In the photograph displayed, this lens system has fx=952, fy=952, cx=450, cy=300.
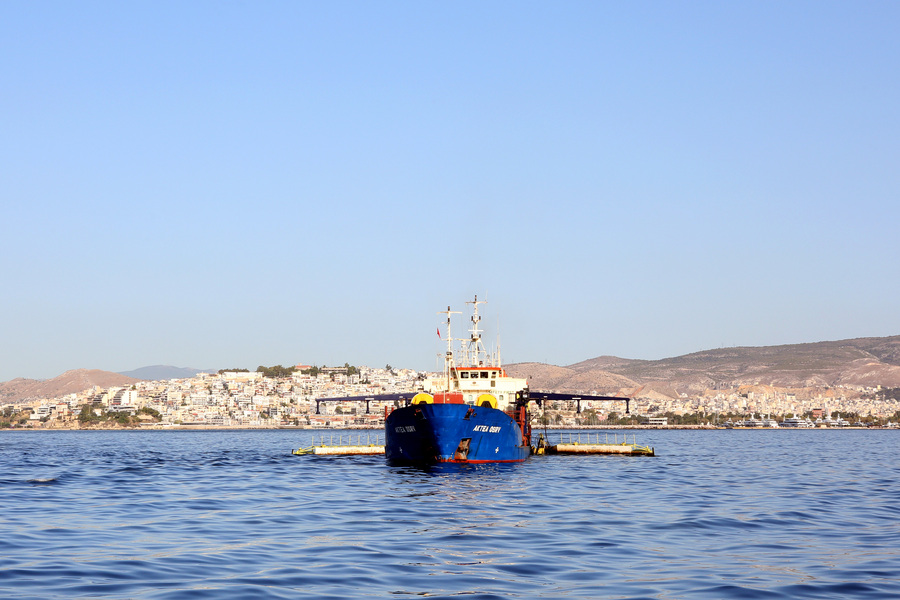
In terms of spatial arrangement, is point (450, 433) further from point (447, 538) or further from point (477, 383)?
point (447, 538)

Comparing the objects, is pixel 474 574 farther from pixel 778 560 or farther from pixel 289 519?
pixel 289 519

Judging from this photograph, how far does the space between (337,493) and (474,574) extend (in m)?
22.3

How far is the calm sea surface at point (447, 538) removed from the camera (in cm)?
1900

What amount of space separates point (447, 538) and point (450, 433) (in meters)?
32.0

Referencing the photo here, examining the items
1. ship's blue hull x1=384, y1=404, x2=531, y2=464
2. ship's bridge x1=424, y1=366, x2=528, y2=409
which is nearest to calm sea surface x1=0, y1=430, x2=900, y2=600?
ship's blue hull x1=384, y1=404, x2=531, y2=464

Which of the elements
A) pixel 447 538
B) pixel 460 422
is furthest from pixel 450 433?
pixel 447 538

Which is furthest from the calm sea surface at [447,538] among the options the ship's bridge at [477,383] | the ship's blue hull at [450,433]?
the ship's bridge at [477,383]

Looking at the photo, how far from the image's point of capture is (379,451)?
3310 inches

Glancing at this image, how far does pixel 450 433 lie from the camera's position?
58500mm

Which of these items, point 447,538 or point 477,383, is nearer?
point 447,538

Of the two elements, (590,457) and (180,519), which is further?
(590,457)

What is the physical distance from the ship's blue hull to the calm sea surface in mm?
6629

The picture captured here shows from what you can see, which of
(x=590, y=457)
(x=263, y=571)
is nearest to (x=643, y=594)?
(x=263, y=571)

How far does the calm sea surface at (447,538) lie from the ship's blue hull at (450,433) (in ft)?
21.7
